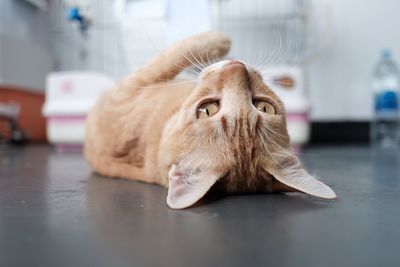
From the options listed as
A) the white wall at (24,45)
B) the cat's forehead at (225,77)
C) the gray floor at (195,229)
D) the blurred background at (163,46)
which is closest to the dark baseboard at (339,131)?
the blurred background at (163,46)

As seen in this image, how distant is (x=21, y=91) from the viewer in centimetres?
271

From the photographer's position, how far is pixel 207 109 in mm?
780

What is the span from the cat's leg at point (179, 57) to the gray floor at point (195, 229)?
1.14ft

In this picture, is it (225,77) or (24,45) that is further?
(24,45)

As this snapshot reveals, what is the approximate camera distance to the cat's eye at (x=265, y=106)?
0.79 metres

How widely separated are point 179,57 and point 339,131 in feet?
7.32

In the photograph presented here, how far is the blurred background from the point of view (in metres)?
2.12

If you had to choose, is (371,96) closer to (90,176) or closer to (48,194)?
(90,176)

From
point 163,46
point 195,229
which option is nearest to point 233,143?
point 195,229

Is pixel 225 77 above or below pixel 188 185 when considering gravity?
above

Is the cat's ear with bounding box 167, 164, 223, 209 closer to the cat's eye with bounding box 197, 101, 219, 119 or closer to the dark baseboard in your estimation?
the cat's eye with bounding box 197, 101, 219, 119

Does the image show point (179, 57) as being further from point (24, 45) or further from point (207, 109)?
point (24, 45)

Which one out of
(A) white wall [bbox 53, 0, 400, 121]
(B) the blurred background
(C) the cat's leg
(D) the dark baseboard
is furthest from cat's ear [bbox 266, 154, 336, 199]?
(D) the dark baseboard

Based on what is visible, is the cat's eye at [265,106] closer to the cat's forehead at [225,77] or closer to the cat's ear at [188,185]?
the cat's forehead at [225,77]
